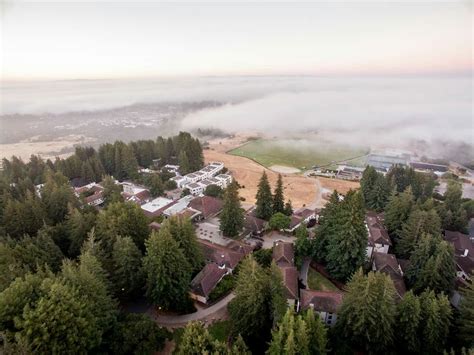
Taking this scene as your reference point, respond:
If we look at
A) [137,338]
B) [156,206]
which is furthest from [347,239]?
[156,206]

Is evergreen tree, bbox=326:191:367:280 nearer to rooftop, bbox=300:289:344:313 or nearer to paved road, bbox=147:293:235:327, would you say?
rooftop, bbox=300:289:344:313

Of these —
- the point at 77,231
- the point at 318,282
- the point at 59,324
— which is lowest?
the point at 318,282

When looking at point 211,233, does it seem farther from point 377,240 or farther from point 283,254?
point 377,240

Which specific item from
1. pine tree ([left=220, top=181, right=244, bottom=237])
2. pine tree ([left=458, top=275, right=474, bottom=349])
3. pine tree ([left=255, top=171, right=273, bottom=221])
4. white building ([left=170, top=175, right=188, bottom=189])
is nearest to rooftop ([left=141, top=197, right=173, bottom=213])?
white building ([left=170, top=175, right=188, bottom=189])

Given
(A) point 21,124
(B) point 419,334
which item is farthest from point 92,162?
(A) point 21,124

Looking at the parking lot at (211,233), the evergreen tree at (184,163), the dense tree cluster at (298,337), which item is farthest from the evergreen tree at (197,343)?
the evergreen tree at (184,163)

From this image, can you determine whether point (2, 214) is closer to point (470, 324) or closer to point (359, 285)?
point (359, 285)
